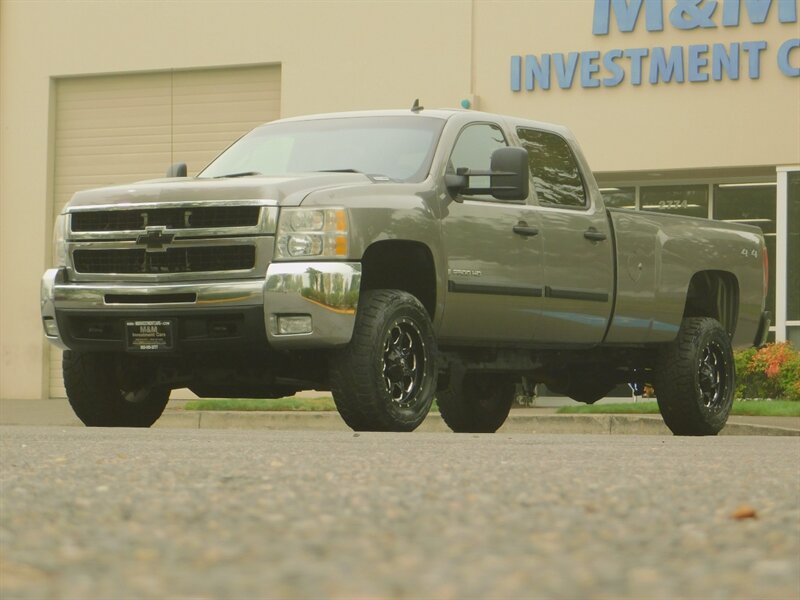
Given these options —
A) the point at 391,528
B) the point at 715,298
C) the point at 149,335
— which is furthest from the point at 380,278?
the point at 391,528

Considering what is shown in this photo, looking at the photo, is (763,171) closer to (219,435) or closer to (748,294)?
(748,294)

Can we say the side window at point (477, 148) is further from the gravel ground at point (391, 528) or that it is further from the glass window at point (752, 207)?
the glass window at point (752, 207)

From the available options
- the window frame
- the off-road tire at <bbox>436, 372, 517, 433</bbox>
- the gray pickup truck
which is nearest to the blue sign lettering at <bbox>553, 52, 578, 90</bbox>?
the off-road tire at <bbox>436, 372, 517, 433</bbox>

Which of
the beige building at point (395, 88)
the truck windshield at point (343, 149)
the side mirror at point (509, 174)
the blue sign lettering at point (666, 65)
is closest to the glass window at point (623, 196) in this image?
the beige building at point (395, 88)

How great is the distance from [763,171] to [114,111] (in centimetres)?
1003

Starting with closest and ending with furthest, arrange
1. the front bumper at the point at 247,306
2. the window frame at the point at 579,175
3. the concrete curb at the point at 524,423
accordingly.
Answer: the front bumper at the point at 247,306, the window frame at the point at 579,175, the concrete curb at the point at 524,423

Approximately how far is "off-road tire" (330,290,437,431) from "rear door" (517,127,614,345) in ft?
4.44

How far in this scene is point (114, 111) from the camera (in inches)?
979

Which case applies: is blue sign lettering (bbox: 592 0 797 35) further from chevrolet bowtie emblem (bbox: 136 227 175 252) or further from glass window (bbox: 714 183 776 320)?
chevrolet bowtie emblem (bbox: 136 227 175 252)

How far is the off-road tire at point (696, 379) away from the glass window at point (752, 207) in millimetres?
9668

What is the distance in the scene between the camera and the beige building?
20.7m

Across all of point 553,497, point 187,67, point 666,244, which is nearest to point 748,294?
point 666,244

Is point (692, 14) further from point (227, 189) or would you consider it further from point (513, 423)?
point (227, 189)

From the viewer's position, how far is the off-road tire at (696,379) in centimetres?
1093
